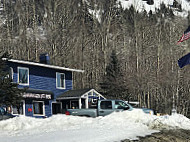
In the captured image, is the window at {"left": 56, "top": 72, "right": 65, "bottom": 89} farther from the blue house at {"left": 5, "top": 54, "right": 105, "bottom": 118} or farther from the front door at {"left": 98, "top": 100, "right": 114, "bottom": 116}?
the front door at {"left": 98, "top": 100, "right": 114, "bottom": 116}

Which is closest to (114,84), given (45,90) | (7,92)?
(45,90)

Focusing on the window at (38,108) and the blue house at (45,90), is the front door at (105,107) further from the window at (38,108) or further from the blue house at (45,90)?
the window at (38,108)

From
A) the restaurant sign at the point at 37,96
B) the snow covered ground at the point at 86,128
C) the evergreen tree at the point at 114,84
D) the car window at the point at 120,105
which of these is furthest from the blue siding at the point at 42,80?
the snow covered ground at the point at 86,128

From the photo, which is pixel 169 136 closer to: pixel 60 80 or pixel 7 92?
pixel 7 92

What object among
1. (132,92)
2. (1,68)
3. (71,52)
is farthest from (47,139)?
(71,52)

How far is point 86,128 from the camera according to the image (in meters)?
14.8

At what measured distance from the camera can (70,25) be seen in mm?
55156

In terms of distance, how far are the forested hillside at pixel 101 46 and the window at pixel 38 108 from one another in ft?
42.3

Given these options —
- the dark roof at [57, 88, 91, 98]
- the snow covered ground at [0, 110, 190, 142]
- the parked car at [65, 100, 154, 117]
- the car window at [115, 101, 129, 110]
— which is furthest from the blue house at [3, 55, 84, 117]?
the snow covered ground at [0, 110, 190, 142]

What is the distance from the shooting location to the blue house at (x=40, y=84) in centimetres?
3038

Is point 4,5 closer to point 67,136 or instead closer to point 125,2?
point 67,136

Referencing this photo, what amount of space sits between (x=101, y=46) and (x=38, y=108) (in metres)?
26.5

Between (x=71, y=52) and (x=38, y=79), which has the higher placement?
(x=71, y=52)

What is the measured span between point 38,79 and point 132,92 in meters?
19.9
